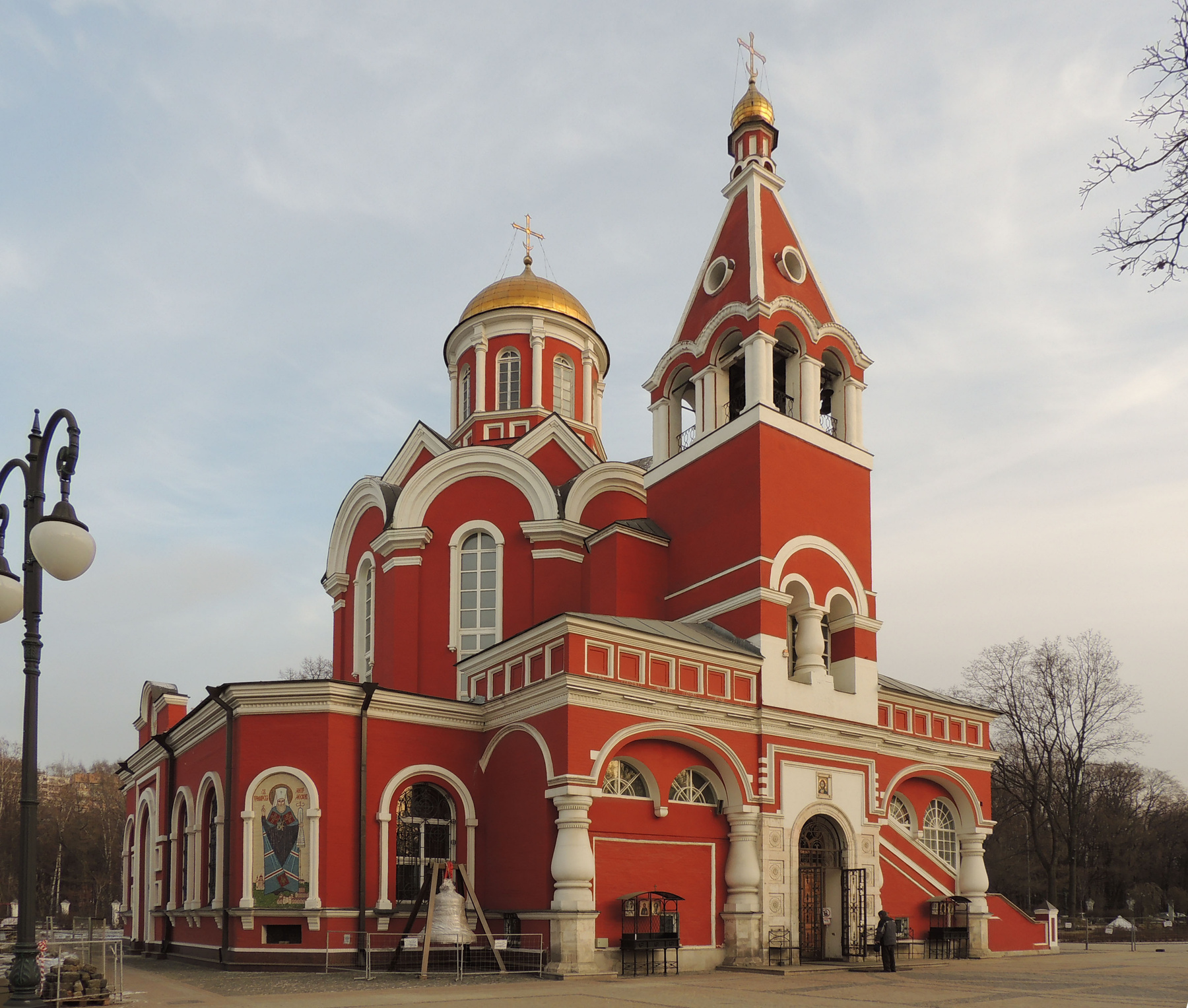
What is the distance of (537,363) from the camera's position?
25828mm

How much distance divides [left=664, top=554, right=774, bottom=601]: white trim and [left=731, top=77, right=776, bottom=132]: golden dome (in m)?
9.33

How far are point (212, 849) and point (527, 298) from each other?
1444 centimetres

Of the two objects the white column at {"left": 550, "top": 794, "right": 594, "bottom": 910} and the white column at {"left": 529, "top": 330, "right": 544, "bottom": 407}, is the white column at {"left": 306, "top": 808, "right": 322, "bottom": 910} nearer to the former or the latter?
the white column at {"left": 550, "top": 794, "right": 594, "bottom": 910}

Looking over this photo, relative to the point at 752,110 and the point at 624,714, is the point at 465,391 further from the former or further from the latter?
the point at 624,714

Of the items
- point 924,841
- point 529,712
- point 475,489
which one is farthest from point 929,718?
point 475,489

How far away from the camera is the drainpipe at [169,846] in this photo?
19047 millimetres

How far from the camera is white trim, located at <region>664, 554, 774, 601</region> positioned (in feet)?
59.4

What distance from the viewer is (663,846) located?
53.2ft

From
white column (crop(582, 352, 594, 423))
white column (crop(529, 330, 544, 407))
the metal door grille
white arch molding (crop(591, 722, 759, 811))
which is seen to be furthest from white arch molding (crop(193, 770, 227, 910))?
white column (crop(582, 352, 594, 423))

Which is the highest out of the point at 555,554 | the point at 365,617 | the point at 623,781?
the point at 555,554

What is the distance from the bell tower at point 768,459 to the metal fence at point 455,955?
544 centimetres

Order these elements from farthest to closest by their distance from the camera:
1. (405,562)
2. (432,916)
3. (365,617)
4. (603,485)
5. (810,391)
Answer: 1. (365,617)
2. (603,485)
3. (405,562)
4. (810,391)
5. (432,916)

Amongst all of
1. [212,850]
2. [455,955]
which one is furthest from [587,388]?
[455,955]

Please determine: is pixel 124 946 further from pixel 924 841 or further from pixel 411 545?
pixel 924 841
